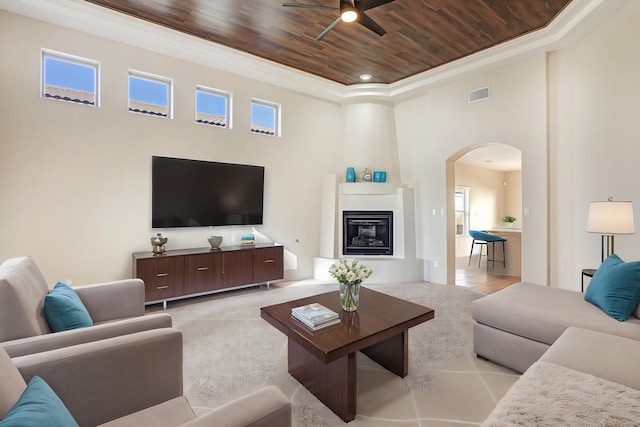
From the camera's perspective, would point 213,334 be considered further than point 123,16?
No

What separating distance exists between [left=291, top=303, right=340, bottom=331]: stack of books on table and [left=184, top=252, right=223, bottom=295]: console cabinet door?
216cm

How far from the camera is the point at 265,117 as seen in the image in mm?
5176

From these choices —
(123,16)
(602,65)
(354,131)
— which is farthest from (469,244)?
(123,16)

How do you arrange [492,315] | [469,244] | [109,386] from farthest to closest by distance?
[469,244] → [492,315] → [109,386]

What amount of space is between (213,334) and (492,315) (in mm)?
2524

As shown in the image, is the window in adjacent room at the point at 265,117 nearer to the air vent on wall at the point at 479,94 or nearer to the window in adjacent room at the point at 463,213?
the air vent on wall at the point at 479,94

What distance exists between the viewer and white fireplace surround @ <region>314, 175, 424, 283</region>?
530 centimetres

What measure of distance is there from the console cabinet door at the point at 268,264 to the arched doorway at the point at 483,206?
277 cm

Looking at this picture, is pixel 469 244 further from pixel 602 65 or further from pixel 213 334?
pixel 213 334

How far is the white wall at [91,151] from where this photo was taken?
3287mm

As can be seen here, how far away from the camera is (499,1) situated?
3.28 metres

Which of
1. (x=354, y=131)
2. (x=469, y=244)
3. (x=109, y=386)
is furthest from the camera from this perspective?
(x=469, y=244)


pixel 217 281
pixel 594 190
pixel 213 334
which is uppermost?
pixel 594 190

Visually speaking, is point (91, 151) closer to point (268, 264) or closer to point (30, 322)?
point (268, 264)
